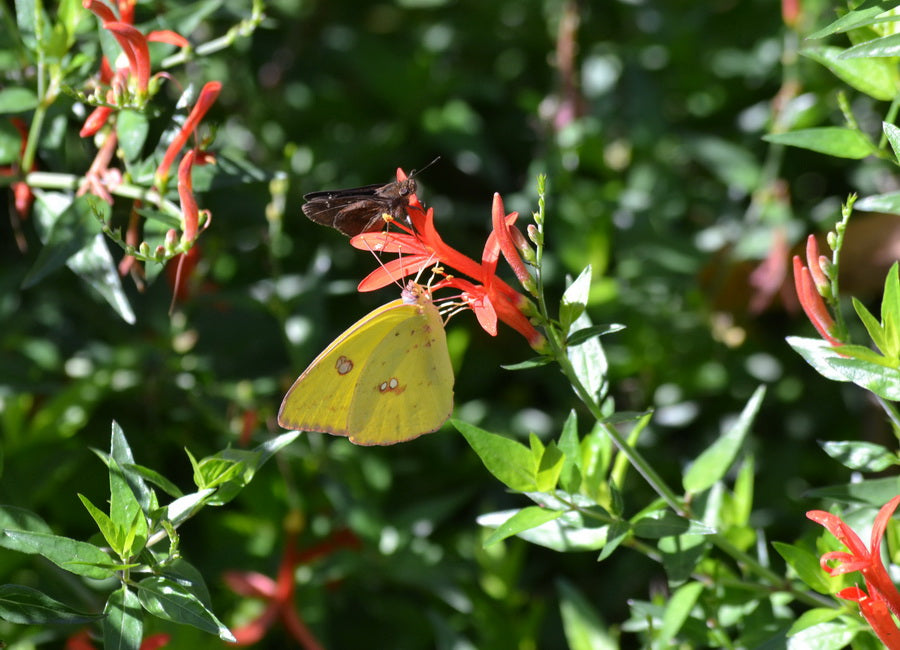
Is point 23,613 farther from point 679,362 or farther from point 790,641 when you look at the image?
point 679,362

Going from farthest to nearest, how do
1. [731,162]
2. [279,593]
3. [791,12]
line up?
[731,162], [791,12], [279,593]

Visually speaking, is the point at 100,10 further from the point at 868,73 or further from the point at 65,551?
the point at 868,73

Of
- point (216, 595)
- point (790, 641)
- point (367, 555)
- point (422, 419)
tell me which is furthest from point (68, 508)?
point (790, 641)

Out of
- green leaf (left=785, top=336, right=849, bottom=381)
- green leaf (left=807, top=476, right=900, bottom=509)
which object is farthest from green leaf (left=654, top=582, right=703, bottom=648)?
green leaf (left=785, top=336, right=849, bottom=381)

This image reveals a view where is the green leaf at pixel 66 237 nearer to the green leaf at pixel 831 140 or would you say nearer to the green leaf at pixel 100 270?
the green leaf at pixel 100 270

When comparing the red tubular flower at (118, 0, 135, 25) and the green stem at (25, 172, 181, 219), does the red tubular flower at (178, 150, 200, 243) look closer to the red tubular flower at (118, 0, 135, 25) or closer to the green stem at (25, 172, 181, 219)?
the green stem at (25, 172, 181, 219)

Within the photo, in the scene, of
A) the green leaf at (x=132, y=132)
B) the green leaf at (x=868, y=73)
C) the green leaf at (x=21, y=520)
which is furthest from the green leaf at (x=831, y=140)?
the green leaf at (x=21, y=520)

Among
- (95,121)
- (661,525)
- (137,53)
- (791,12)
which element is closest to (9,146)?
(95,121)
